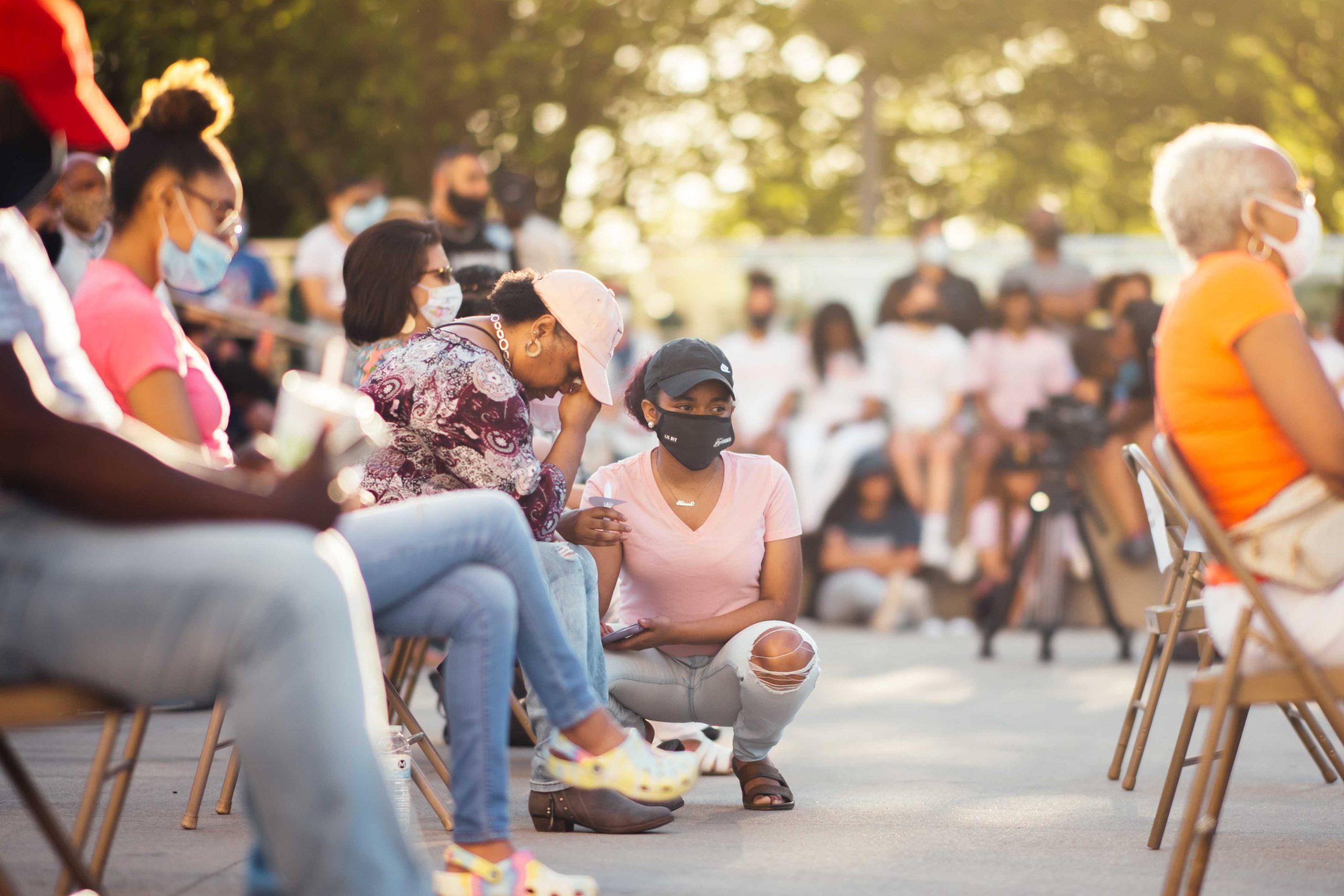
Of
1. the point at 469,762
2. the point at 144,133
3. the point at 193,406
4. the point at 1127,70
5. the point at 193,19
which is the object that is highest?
the point at 1127,70

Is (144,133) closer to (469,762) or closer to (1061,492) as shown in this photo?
(469,762)

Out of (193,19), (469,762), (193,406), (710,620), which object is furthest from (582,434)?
(193,19)

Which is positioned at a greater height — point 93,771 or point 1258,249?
point 1258,249

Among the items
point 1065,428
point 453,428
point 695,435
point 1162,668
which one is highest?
point 1065,428

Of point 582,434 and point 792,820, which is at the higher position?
point 582,434

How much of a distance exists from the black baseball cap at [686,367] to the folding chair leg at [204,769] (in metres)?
1.65

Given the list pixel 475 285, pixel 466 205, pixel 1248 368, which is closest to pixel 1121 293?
pixel 466 205

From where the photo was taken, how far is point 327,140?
1606 cm

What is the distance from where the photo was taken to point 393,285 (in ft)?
18.0

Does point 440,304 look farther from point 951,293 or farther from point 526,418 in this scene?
point 951,293

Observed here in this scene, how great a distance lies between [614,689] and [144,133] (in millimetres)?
2225

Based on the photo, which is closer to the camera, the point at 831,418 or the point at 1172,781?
the point at 1172,781

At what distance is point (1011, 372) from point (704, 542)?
6.23 metres

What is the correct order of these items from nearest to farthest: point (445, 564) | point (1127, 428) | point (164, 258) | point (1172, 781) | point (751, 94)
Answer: point (445, 564)
point (164, 258)
point (1172, 781)
point (1127, 428)
point (751, 94)
